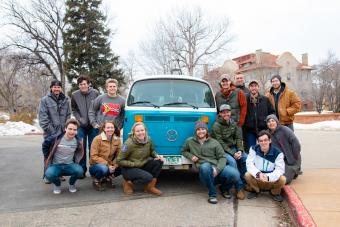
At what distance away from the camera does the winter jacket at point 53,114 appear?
22.0 feet

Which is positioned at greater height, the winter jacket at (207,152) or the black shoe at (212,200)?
the winter jacket at (207,152)

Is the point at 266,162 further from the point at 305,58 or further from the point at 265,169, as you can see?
the point at 305,58

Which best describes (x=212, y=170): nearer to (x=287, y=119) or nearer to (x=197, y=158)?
(x=197, y=158)

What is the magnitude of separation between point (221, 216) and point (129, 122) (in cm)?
242

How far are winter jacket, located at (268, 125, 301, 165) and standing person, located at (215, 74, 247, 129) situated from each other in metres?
0.73

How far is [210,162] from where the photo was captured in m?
5.92

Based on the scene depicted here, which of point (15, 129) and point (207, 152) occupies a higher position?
point (207, 152)

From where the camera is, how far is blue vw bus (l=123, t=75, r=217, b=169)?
21.0 ft

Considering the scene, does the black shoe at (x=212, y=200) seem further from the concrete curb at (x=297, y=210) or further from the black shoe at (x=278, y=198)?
the concrete curb at (x=297, y=210)

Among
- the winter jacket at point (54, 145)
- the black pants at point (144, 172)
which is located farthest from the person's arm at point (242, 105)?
the winter jacket at point (54, 145)

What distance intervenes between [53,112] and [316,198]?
4790 mm

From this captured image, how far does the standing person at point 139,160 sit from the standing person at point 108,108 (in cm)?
98

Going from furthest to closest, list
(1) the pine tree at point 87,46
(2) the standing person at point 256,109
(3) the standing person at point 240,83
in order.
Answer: (1) the pine tree at point 87,46
(3) the standing person at point 240,83
(2) the standing person at point 256,109

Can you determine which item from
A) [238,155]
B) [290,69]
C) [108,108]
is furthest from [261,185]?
[290,69]
